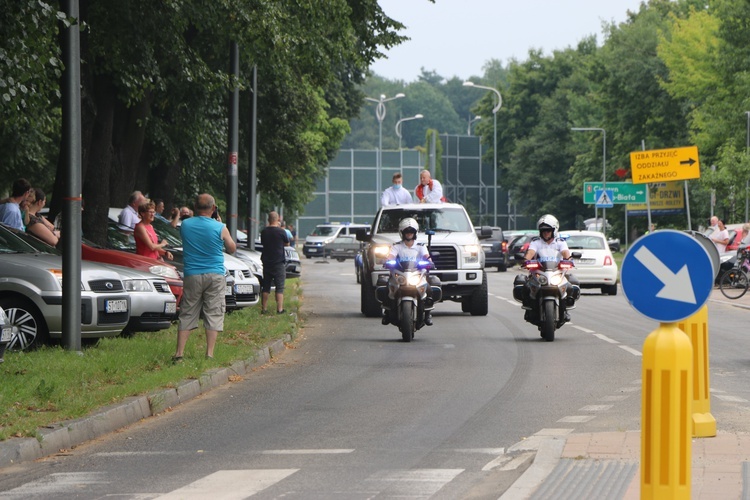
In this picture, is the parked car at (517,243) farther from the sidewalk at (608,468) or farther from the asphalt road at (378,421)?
the sidewalk at (608,468)

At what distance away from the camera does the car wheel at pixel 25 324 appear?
52.6ft

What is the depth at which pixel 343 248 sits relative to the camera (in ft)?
245

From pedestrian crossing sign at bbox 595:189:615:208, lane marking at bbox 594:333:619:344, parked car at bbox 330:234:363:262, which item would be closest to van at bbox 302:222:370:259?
parked car at bbox 330:234:363:262

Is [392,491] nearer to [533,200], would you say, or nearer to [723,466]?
[723,466]

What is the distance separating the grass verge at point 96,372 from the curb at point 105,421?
104 millimetres

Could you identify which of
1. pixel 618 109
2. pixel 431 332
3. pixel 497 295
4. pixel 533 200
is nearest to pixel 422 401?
pixel 431 332

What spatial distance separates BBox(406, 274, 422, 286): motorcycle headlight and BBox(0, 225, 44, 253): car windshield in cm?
538

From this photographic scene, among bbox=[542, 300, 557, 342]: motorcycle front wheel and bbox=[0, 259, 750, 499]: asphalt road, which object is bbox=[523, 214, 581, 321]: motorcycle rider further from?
bbox=[0, 259, 750, 499]: asphalt road

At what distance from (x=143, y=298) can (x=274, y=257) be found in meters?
7.43

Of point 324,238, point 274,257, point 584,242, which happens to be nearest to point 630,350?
point 274,257

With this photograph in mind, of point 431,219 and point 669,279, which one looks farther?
point 431,219

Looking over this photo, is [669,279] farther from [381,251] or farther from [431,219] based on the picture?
[431,219]

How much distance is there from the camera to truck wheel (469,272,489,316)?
84.9 ft

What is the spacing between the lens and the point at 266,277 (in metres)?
24.7
